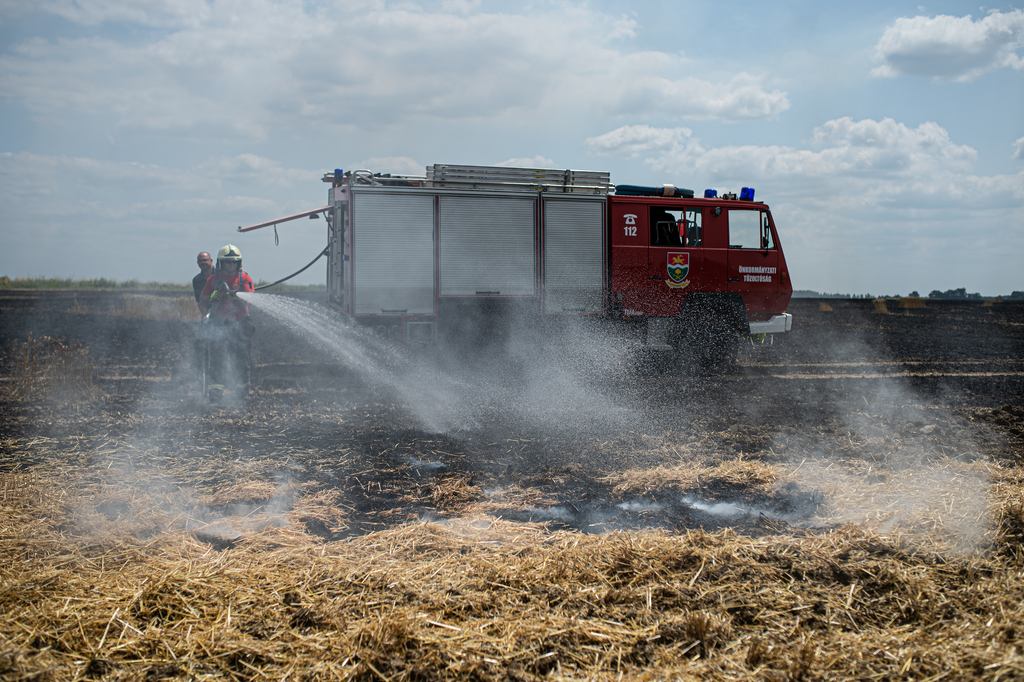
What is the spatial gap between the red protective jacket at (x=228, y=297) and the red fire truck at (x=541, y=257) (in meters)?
1.83

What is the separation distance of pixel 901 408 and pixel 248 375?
325 inches

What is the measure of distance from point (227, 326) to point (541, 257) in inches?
188

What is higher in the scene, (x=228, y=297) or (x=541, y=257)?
(x=541, y=257)

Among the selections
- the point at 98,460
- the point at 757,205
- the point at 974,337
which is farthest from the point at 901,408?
the point at 974,337

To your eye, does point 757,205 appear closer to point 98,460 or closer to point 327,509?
point 327,509

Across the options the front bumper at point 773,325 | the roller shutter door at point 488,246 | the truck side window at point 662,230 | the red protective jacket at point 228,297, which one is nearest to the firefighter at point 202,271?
the red protective jacket at point 228,297

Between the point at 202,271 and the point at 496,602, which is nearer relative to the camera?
the point at 496,602

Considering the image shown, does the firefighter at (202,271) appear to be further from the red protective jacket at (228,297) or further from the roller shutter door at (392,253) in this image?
the roller shutter door at (392,253)

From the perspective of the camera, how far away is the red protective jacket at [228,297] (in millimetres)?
7723

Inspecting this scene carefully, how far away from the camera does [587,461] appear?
5500 millimetres

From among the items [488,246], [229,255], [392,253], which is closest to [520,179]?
[488,246]

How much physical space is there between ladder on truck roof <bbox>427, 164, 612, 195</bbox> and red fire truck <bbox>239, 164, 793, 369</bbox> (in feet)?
0.06

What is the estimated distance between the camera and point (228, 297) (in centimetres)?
772

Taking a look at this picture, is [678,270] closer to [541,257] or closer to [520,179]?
[541,257]
